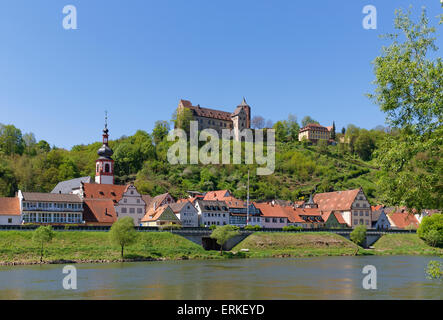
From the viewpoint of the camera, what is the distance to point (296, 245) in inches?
3219

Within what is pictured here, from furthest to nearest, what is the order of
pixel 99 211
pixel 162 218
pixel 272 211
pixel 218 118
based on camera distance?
pixel 218 118
pixel 272 211
pixel 162 218
pixel 99 211

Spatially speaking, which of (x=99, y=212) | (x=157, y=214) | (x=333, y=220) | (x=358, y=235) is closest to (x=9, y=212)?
(x=99, y=212)

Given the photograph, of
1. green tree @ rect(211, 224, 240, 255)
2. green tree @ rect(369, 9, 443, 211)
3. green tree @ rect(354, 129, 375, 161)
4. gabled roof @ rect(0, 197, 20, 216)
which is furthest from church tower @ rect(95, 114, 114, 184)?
green tree @ rect(354, 129, 375, 161)

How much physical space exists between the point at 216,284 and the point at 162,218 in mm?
47164

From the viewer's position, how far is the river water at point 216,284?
32969 millimetres

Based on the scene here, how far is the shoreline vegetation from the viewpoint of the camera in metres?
60.6

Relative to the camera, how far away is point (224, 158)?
160375 mm

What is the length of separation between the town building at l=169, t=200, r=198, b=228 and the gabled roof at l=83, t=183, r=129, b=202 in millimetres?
11200

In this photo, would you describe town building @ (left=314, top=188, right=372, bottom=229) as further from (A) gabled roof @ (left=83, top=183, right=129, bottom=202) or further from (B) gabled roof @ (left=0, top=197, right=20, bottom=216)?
(B) gabled roof @ (left=0, top=197, right=20, bottom=216)

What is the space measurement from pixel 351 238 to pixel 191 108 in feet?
355

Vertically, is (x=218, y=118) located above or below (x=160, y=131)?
above

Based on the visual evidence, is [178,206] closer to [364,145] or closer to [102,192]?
[102,192]

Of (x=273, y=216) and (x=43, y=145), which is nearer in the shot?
(x=273, y=216)
